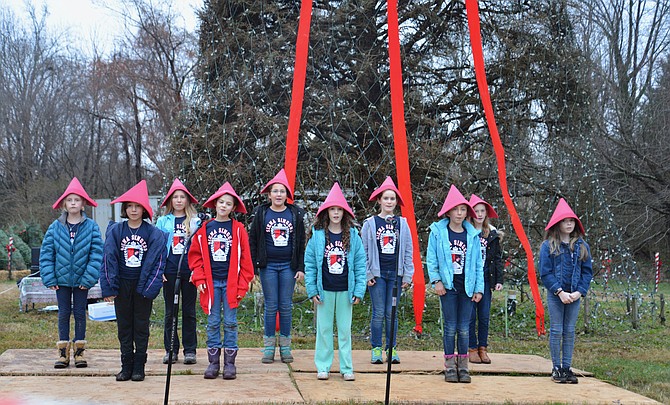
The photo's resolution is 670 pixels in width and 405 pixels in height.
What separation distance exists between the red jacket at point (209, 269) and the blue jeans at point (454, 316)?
165 cm

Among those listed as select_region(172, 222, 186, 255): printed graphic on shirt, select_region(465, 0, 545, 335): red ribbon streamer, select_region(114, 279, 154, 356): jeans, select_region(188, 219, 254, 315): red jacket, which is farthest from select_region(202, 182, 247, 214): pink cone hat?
select_region(465, 0, 545, 335): red ribbon streamer

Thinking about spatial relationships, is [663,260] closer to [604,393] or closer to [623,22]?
[623,22]

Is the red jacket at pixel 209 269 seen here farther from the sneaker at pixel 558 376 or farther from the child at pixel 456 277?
the sneaker at pixel 558 376

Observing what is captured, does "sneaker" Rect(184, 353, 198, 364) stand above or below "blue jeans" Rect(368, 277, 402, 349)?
below

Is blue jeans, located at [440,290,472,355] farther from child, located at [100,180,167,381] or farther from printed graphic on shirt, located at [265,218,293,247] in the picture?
child, located at [100,180,167,381]

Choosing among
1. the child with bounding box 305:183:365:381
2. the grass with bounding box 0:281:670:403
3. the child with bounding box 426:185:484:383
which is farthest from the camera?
the grass with bounding box 0:281:670:403

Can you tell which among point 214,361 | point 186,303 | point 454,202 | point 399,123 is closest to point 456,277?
point 454,202

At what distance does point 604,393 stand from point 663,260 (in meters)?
20.1

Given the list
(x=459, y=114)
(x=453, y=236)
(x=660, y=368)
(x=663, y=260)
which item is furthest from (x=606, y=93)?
(x=453, y=236)

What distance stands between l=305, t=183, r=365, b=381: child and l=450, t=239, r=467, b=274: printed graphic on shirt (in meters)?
0.76

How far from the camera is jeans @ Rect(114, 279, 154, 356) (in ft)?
18.2

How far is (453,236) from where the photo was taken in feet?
19.7

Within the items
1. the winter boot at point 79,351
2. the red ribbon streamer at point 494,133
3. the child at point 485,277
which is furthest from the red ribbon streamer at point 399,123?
the winter boot at point 79,351

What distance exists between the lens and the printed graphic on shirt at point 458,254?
5.94 m
